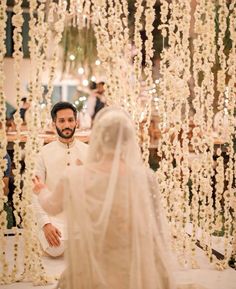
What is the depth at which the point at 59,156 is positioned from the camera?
12.1 ft

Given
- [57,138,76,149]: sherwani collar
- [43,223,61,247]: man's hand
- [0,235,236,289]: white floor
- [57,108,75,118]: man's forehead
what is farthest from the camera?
[57,138,76,149]: sherwani collar

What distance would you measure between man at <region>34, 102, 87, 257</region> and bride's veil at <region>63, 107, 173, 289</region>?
1.33m

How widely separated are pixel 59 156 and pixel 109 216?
172 centimetres

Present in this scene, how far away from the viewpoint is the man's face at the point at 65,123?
3467mm

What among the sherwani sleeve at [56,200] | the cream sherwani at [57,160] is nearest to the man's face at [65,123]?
the cream sherwani at [57,160]

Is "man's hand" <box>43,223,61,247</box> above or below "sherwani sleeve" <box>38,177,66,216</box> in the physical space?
below

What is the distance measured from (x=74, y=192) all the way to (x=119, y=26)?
1.53 m

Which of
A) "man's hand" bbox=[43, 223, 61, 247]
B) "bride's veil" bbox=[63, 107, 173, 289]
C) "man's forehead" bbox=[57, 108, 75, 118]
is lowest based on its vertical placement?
"man's hand" bbox=[43, 223, 61, 247]

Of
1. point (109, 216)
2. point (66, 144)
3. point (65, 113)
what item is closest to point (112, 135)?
point (109, 216)

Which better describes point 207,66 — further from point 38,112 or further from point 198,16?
point 38,112

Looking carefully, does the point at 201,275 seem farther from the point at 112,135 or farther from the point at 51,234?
the point at 112,135

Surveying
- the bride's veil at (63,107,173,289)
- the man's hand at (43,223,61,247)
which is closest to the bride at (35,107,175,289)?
the bride's veil at (63,107,173,289)

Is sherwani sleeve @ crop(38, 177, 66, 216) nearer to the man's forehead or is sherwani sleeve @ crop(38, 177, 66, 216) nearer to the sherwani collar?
the man's forehead

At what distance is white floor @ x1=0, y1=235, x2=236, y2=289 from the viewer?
10.0 ft
